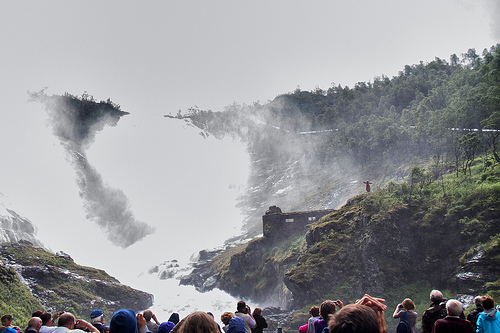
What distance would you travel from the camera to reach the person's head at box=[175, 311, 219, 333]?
449cm

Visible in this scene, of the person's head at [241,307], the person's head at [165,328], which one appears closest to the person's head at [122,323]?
the person's head at [165,328]

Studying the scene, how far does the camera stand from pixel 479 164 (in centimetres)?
3862

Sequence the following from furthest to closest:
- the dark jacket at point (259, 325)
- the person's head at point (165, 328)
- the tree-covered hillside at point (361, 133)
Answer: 1. the tree-covered hillside at point (361, 133)
2. the dark jacket at point (259, 325)
3. the person's head at point (165, 328)

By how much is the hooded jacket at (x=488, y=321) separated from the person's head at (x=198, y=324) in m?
5.58

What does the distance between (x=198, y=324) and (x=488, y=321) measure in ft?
19.1

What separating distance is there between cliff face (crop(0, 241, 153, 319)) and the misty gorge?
350 cm

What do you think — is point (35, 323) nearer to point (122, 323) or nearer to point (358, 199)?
point (122, 323)

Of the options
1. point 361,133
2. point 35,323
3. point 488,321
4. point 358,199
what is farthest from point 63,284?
point 361,133

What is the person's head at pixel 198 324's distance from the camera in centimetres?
449

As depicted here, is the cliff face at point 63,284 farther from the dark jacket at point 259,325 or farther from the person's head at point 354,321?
the person's head at point 354,321

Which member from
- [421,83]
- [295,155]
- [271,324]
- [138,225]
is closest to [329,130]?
[295,155]

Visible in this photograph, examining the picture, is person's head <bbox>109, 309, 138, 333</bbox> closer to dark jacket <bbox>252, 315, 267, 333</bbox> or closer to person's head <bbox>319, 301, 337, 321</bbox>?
person's head <bbox>319, 301, 337, 321</bbox>

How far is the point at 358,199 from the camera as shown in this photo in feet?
128

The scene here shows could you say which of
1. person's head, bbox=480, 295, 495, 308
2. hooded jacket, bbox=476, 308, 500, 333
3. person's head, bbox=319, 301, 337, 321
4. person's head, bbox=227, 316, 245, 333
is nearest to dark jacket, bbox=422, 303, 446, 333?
hooded jacket, bbox=476, 308, 500, 333
